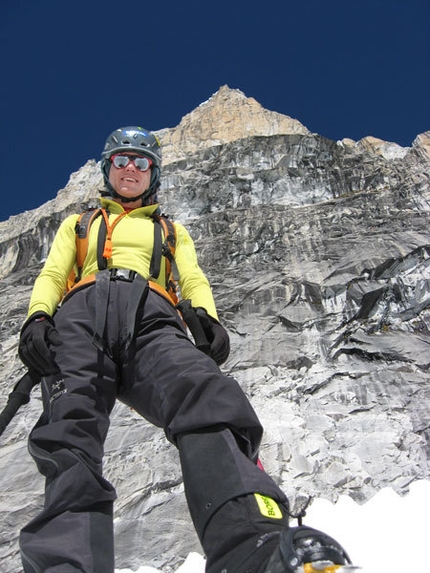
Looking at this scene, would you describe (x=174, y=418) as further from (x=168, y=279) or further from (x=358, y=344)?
(x=358, y=344)

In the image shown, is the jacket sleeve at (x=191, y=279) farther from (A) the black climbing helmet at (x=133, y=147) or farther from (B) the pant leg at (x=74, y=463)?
(B) the pant leg at (x=74, y=463)

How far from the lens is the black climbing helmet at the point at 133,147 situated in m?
4.47

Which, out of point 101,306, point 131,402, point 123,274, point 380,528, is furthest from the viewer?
point 380,528

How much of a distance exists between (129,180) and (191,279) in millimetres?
1040

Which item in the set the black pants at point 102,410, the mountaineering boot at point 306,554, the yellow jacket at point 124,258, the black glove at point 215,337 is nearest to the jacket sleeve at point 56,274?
the yellow jacket at point 124,258

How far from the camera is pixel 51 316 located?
3475 millimetres

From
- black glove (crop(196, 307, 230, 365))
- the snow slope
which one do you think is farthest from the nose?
the snow slope

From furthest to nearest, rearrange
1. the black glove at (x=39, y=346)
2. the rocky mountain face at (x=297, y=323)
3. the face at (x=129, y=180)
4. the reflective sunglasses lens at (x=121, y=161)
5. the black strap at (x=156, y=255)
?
1. the rocky mountain face at (x=297, y=323)
2. the reflective sunglasses lens at (x=121, y=161)
3. the face at (x=129, y=180)
4. the black strap at (x=156, y=255)
5. the black glove at (x=39, y=346)

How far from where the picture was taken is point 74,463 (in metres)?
2.60

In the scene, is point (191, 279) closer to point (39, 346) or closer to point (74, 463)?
point (39, 346)

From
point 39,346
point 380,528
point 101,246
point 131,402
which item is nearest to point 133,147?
point 101,246

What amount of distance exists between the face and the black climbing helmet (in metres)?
0.05

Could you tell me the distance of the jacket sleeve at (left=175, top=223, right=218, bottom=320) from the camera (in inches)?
150

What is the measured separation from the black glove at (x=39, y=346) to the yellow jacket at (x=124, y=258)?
350 millimetres
